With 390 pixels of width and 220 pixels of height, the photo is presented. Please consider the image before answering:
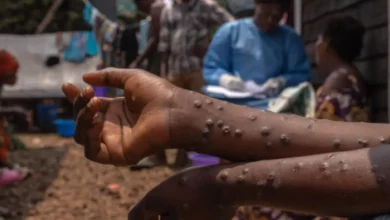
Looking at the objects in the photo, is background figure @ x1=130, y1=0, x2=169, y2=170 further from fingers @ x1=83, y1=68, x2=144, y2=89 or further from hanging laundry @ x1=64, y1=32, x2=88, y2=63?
hanging laundry @ x1=64, y1=32, x2=88, y2=63

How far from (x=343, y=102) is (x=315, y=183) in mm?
1475

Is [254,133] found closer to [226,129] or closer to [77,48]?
[226,129]

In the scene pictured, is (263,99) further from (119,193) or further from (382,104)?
(119,193)

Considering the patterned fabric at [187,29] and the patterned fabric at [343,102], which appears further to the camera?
the patterned fabric at [187,29]

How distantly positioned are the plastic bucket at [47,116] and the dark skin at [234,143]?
6.26 metres

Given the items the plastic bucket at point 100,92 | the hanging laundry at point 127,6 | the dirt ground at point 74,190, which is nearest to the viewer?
the dirt ground at point 74,190

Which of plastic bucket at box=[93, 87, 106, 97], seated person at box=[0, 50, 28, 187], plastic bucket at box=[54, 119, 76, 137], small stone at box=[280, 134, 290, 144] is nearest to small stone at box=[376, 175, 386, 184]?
small stone at box=[280, 134, 290, 144]

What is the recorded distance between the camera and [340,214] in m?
1.22

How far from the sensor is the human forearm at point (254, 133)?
1326 mm

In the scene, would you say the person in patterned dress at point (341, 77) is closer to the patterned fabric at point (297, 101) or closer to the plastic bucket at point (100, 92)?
the patterned fabric at point (297, 101)

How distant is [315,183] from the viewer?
3.96 feet

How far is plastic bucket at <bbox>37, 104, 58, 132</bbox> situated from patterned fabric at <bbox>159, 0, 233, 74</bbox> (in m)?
3.91

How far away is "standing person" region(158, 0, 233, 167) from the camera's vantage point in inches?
151

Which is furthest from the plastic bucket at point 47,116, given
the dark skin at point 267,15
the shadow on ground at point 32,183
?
the dark skin at point 267,15
